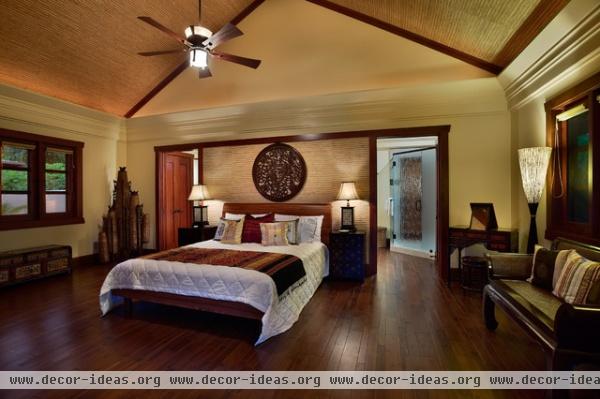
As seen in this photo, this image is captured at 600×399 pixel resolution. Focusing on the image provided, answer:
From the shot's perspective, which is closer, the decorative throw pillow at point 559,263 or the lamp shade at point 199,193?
the decorative throw pillow at point 559,263

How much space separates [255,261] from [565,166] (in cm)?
348

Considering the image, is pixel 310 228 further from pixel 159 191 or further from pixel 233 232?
pixel 159 191

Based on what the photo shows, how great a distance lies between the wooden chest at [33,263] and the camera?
155 inches

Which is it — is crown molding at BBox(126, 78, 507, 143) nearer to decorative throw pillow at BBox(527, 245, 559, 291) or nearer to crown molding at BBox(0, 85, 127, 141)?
crown molding at BBox(0, 85, 127, 141)

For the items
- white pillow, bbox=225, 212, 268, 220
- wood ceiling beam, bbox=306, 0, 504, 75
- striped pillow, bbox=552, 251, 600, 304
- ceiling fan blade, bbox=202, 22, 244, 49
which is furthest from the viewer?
white pillow, bbox=225, 212, 268, 220

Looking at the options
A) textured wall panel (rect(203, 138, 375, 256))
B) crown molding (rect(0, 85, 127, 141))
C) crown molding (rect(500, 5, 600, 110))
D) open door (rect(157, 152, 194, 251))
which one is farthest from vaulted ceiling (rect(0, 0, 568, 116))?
open door (rect(157, 152, 194, 251))

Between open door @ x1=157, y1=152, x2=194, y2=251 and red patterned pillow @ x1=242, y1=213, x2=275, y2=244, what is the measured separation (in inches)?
99.8

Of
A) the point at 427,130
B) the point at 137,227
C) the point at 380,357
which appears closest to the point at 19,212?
the point at 137,227

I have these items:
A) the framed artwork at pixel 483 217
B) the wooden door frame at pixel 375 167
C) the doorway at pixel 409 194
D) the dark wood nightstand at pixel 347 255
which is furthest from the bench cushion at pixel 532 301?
the doorway at pixel 409 194

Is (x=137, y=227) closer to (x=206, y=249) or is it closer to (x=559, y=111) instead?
(x=206, y=249)

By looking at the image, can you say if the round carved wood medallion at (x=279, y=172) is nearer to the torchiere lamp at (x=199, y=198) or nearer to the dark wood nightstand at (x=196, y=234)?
the torchiere lamp at (x=199, y=198)

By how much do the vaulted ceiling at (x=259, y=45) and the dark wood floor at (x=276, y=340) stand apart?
322 centimetres

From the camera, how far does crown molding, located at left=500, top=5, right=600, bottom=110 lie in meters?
2.32

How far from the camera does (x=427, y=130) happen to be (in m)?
4.28
